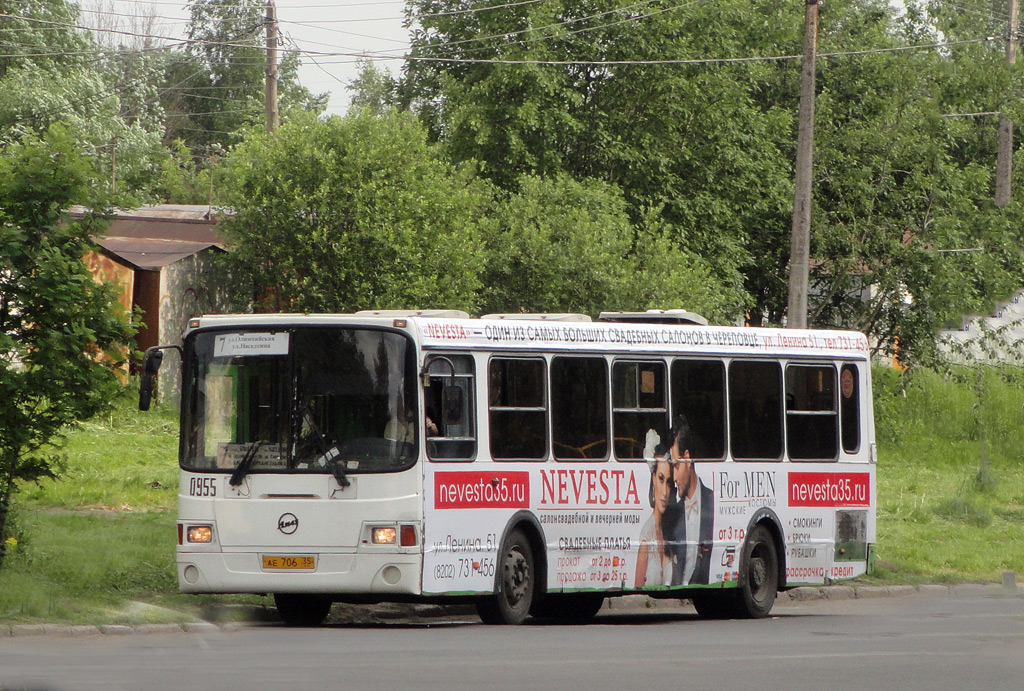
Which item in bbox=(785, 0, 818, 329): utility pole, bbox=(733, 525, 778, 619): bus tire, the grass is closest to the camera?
the grass

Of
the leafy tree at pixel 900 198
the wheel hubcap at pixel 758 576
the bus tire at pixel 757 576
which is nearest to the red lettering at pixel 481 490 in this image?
the bus tire at pixel 757 576

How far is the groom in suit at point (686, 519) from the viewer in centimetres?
1556

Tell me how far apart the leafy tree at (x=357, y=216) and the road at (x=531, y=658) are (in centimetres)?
1150

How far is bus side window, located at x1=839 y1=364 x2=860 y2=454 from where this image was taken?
17703 millimetres

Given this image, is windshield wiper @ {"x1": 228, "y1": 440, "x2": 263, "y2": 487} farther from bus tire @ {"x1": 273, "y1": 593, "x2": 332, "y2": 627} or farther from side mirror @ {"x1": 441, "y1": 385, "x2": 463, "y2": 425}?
side mirror @ {"x1": 441, "y1": 385, "x2": 463, "y2": 425}

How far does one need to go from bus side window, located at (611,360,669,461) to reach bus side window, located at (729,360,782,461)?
A: 105 centimetres

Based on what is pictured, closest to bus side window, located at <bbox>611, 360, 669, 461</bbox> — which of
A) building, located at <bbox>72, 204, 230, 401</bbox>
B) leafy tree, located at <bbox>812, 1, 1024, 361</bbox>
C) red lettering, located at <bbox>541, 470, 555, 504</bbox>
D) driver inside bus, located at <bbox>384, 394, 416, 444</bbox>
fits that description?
red lettering, located at <bbox>541, 470, 555, 504</bbox>

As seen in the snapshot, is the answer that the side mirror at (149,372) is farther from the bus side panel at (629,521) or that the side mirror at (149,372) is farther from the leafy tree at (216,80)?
the leafy tree at (216,80)

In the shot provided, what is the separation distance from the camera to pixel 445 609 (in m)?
15.8

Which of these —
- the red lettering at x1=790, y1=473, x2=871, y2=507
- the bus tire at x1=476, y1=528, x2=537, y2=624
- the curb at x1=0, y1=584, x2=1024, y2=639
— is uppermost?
the red lettering at x1=790, y1=473, x2=871, y2=507

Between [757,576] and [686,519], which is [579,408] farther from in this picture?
[757,576]

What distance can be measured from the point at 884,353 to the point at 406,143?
19.1 m

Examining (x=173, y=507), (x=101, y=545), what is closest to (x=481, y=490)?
(x=101, y=545)

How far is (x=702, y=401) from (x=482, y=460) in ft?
10.3
